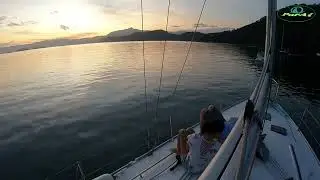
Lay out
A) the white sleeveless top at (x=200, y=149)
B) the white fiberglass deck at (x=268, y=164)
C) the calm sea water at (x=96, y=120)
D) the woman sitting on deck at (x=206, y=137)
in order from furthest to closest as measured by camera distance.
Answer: the calm sea water at (x=96, y=120)
the white fiberglass deck at (x=268, y=164)
the white sleeveless top at (x=200, y=149)
the woman sitting on deck at (x=206, y=137)

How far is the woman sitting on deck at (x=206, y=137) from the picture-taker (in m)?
4.52

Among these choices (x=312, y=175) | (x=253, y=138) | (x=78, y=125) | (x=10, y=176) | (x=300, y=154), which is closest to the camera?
(x=253, y=138)

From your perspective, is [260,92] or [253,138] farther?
[260,92]

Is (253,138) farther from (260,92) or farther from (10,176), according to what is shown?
(10,176)

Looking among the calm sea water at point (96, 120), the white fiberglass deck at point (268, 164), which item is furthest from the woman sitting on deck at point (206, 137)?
the calm sea water at point (96, 120)

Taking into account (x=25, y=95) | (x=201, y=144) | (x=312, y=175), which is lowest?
(x=25, y=95)

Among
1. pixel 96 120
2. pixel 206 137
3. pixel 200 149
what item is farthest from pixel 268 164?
pixel 96 120

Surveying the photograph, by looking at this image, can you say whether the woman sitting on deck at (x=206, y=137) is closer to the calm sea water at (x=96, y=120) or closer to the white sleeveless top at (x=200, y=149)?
the white sleeveless top at (x=200, y=149)

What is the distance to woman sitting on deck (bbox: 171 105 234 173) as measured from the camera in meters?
4.52

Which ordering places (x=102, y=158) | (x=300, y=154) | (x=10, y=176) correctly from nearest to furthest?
(x=300, y=154) → (x=10, y=176) → (x=102, y=158)

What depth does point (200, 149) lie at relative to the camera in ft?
18.4

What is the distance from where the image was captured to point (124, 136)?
2533 cm

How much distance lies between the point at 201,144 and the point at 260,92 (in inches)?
49.9

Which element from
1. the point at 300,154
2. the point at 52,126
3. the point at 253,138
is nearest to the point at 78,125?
the point at 52,126
